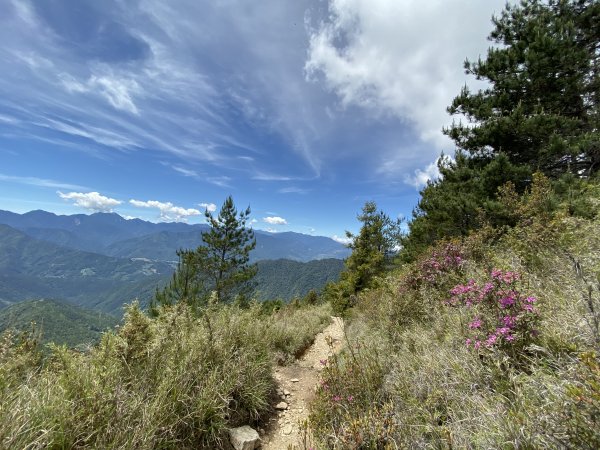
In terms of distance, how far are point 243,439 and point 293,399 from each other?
1.97 m

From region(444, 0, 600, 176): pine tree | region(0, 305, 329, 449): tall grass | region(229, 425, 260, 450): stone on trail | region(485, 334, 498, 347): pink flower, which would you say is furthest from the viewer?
region(444, 0, 600, 176): pine tree

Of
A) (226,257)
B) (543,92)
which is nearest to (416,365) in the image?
(543,92)

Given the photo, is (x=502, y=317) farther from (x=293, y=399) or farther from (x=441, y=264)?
(x=293, y=399)

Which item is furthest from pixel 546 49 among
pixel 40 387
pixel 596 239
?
pixel 40 387

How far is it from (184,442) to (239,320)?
232 centimetres

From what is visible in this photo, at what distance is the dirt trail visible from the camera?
4109mm

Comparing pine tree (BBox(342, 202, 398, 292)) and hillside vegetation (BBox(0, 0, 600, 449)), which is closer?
hillside vegetation (BBox(0, 0, 600, 449))

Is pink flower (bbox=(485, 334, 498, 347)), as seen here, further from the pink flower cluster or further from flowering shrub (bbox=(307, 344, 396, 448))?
the pink flower cluster

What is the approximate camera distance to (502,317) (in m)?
2.95

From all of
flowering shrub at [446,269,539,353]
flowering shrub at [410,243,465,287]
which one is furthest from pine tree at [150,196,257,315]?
flowering shrub at [446,269,539,353]

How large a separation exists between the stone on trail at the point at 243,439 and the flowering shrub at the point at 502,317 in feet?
10.4

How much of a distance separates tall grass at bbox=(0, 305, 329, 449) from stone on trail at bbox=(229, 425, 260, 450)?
0.52ft

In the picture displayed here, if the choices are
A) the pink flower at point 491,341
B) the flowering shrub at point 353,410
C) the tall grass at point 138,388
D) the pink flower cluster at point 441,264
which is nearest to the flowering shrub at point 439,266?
the pink flower cluster at point 441,264

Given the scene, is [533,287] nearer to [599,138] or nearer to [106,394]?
[106,394]
